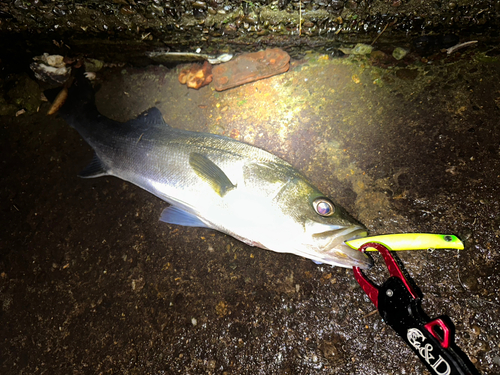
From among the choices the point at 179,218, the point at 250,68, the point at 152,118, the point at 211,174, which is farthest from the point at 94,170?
the point at 250,68

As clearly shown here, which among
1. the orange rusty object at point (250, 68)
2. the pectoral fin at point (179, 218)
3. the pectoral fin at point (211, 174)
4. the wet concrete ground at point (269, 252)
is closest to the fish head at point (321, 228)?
the wet concrete ground at point (269, 252)

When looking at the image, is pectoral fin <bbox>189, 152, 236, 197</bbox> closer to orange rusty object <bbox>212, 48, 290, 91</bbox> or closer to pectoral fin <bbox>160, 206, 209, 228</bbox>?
pectoral fin <bbox>160, 206, 209, 228</bbox>

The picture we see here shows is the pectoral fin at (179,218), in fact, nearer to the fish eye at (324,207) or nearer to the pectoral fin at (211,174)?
the pectoral fin at (211,174)

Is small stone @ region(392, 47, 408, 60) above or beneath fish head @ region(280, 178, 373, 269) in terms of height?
above

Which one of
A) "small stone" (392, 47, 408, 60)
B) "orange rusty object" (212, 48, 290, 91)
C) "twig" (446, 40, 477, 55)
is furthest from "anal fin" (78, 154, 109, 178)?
"twig" (446, 40, 477, 55)

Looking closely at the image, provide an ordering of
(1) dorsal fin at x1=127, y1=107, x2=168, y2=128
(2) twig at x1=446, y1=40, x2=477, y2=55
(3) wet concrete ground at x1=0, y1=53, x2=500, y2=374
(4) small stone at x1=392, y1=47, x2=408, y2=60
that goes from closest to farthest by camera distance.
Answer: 1. (3) wet concrete ground at x1=0, y1=53, x2=500, y2=374
2. (2) twig at x1=446, y1=40, x2=477, y2=55
3. (4) small stone at x1=392, y1=47, x2=408, y2=60
4. (1) dorsal fin at x1=127, y1=107, x2=168, y2=128

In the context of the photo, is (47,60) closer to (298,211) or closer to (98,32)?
(98,32)

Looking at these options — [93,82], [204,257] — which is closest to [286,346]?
[204,257]

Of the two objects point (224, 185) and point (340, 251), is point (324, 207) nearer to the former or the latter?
point (340, 251)
